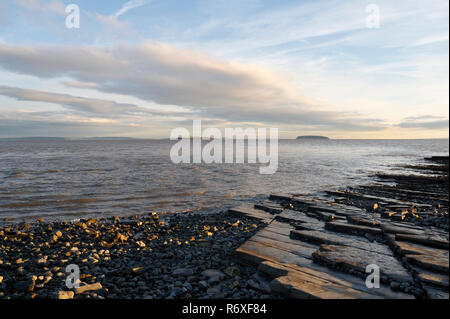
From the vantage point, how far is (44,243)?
29.5 ft

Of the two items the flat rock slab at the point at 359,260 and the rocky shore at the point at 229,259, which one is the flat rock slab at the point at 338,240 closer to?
the rocky shore at the point at 229,259

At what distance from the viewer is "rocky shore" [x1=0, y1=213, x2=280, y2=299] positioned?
19.3 feet

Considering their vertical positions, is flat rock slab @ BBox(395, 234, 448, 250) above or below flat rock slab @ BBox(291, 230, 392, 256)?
above

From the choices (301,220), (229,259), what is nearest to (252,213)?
(301,220)

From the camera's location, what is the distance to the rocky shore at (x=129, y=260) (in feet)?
19.3

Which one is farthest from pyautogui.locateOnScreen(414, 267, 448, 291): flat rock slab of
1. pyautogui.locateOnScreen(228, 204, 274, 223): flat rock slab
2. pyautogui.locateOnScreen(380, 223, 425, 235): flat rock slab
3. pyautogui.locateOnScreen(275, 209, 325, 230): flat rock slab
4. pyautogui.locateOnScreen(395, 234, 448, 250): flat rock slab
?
pyautogui.locateOnScreen(228, 204, 274, 223): flat rock slab

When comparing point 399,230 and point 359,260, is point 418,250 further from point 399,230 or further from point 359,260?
point 399,230

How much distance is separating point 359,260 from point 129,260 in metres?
6.37

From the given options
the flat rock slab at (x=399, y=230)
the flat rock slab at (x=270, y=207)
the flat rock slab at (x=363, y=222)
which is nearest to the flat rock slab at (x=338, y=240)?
the flat rock slab at (x=399, y=230)

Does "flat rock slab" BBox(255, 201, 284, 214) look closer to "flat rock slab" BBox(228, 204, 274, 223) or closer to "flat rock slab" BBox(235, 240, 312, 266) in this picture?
"flat rock slab" BBox(228, 204, 274, 223)

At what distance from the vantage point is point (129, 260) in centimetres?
774

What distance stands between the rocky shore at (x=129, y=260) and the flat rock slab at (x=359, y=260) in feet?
6.16

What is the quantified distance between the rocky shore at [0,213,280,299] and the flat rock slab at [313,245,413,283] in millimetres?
1877
